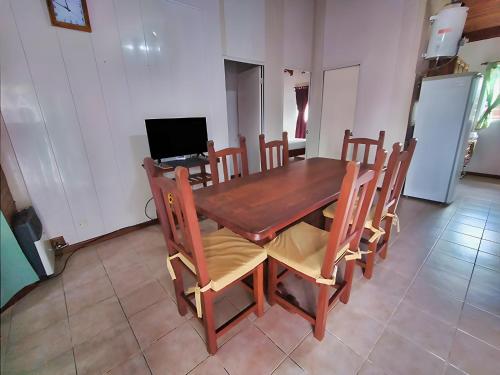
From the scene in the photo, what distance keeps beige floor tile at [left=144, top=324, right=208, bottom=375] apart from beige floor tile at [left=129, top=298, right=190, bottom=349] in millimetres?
47

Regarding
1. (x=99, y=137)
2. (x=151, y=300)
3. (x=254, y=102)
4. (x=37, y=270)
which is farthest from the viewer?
(x=254, y=102)

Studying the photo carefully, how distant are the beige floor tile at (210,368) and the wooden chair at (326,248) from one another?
1.58 feet

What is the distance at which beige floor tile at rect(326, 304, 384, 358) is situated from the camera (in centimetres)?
123

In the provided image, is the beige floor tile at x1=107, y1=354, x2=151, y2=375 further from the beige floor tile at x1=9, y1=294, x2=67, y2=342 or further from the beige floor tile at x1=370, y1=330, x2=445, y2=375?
the beige floor tile at x1=370, y1=330, x2=445, y2=375

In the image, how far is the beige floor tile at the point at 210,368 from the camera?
1.12 meters

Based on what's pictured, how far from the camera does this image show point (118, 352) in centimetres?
123

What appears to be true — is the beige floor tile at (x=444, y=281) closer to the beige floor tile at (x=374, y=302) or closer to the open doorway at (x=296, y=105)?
the beige floor tile at (x=374, y=302)

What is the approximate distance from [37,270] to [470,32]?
240 inches

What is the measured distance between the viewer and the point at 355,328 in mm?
1325

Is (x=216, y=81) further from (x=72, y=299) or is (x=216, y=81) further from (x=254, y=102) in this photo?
(x=72, y=299)

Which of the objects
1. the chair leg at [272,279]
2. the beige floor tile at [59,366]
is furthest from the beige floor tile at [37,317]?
the chair leg at [272,279]

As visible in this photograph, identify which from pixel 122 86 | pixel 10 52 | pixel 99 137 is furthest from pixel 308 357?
pixel 10 52

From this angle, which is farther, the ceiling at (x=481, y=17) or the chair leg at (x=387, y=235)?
the ceiling at (x=481, y=17)

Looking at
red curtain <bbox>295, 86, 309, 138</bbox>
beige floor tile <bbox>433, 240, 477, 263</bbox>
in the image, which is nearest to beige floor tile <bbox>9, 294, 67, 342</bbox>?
beige floor tile <bbox>433, 240, 477, 263</bbox>
